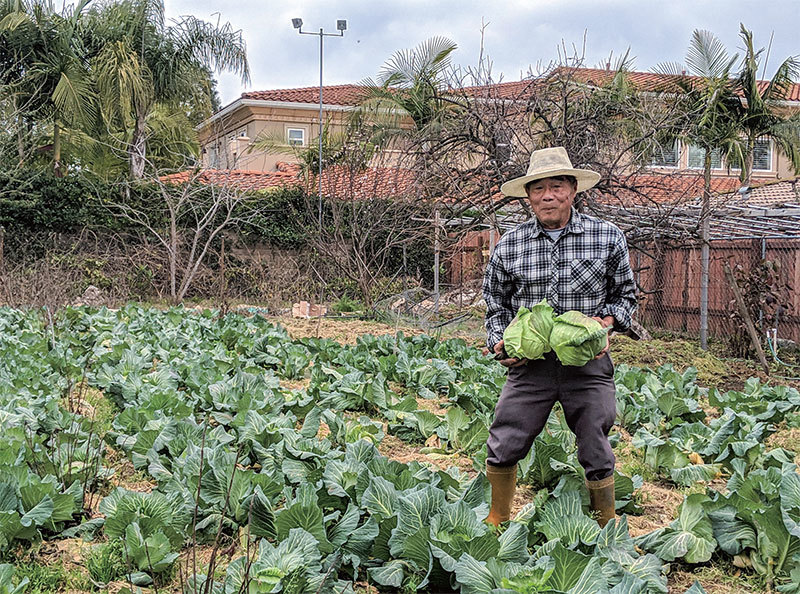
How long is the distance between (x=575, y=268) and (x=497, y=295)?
42 cm

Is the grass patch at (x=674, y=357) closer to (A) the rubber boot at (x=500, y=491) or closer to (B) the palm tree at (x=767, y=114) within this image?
(A) the rubber boot at (x=500, y=491)

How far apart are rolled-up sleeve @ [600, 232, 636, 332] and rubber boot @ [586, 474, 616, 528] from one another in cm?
69

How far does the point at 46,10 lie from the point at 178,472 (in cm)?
2075

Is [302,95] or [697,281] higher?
[302,95]

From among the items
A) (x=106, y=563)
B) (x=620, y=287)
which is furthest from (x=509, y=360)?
(x=106, y=563)

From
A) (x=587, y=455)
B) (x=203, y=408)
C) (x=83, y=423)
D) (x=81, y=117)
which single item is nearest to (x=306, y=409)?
(x=203, y=408)

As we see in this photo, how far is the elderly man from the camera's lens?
3.54m

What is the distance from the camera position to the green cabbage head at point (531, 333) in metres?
3.42

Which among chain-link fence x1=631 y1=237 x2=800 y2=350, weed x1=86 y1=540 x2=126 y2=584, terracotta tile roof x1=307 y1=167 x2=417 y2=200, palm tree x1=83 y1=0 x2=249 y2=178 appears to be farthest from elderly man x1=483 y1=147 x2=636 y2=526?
palm tree x1=83 y1=0 x2=249 y2=178

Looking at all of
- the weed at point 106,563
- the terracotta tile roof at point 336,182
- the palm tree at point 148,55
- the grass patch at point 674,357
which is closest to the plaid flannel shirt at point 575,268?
the weed at point 106,563

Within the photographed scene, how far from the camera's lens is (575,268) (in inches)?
143

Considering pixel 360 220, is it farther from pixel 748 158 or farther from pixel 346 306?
pixel 748 158

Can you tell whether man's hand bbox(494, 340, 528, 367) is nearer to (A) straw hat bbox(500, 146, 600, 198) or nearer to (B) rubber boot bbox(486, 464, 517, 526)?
(B) rubber boot bbox(486, 464, 517, 526)

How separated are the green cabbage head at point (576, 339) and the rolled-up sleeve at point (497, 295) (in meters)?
0.45
